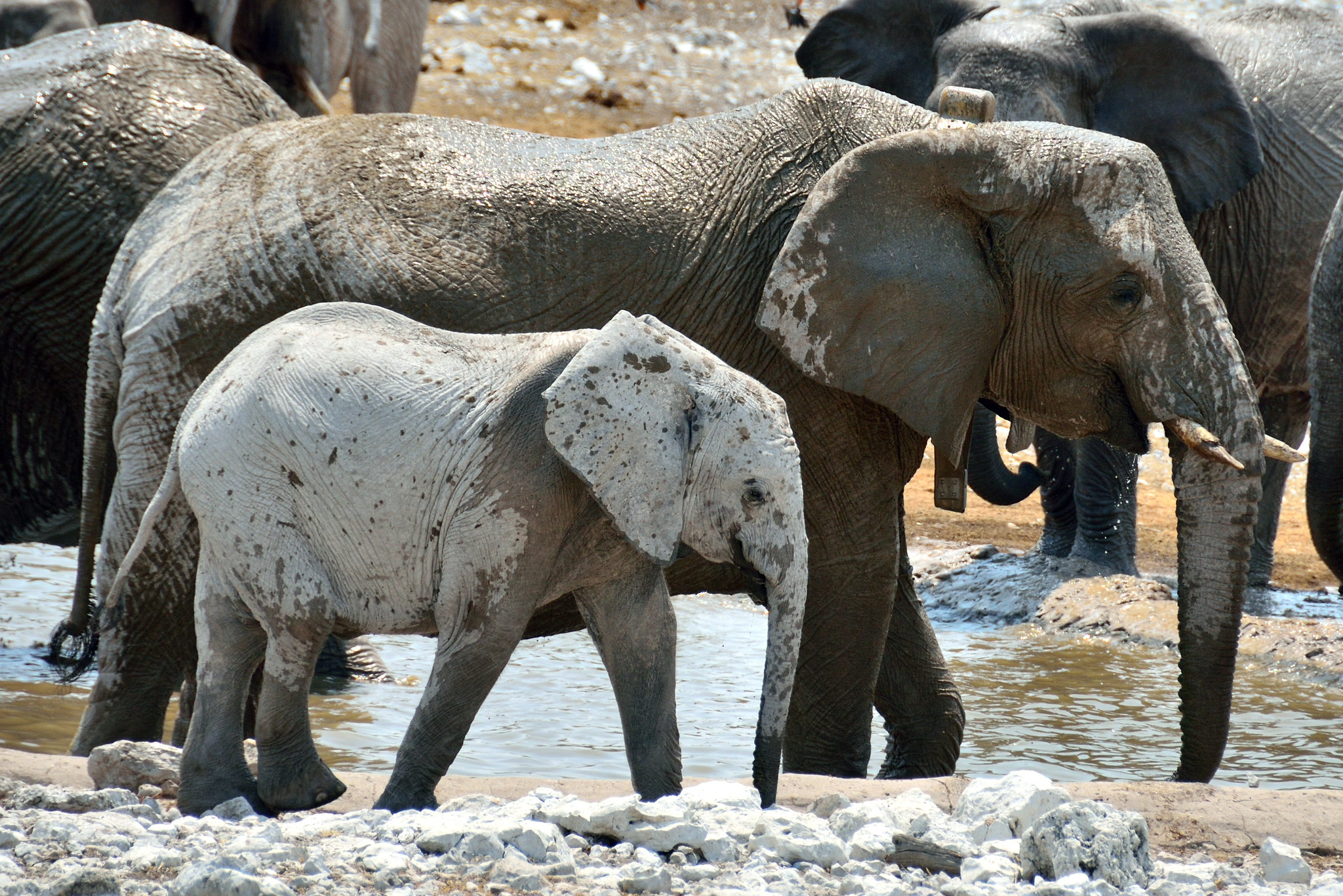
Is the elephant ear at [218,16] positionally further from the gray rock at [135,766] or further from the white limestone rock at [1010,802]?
the white limestone rock at [1010,802]

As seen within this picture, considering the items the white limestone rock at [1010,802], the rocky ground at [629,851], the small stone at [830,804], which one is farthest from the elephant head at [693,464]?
the white limestone rock at [1010,802]

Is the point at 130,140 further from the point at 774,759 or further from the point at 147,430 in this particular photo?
the point at 774,759

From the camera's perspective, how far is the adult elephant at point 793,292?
13.6 feet

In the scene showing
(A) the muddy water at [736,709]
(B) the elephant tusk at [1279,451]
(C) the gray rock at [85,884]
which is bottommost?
(A) the muddy water at [736,709]

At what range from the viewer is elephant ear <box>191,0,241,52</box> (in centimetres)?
884

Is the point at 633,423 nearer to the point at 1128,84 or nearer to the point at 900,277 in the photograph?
the point at 900,277

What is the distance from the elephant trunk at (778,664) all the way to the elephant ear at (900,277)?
0.83m

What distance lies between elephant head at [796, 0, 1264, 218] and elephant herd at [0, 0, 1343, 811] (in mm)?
1612

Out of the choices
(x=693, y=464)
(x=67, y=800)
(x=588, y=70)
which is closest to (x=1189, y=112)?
(x=693, y=464)

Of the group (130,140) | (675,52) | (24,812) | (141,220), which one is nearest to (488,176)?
(141,220)

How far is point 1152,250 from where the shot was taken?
412 centimetres

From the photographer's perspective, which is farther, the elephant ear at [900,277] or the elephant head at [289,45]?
the elephant head at [289,45]

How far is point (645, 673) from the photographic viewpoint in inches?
143

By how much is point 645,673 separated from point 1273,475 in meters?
5.33
